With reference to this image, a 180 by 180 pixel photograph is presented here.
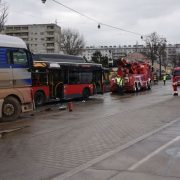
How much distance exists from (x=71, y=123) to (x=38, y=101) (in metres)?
11.8

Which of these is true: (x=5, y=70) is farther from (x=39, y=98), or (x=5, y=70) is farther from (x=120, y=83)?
(x=120, y=83)

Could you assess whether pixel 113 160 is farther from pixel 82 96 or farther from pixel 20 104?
pixel 82 96

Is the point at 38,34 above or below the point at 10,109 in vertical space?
above

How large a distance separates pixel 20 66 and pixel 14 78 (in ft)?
2.26

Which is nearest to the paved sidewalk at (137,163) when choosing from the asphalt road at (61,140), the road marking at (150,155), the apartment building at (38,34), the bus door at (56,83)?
the road marking at (150,155)

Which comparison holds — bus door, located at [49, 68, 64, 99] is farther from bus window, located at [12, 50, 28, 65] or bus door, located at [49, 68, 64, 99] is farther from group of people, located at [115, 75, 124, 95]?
group of people, located at [115, 75, 124, 95]

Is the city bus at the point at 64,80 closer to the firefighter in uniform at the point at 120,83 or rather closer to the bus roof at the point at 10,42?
the firefighter in uniform at the point at 120,83

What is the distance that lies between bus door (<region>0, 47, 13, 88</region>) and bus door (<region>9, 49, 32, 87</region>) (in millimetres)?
182

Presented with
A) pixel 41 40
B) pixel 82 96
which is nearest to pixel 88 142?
pixel 82 96

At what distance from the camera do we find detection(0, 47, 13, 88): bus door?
19422mm

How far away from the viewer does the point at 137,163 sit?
30.9ft

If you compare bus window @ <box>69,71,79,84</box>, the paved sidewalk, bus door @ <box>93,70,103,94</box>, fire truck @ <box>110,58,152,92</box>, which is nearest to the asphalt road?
the paved sidewalk

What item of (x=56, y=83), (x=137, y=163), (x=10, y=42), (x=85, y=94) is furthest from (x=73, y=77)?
(x=137, y=163)

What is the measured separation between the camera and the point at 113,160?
9836 millimetres
